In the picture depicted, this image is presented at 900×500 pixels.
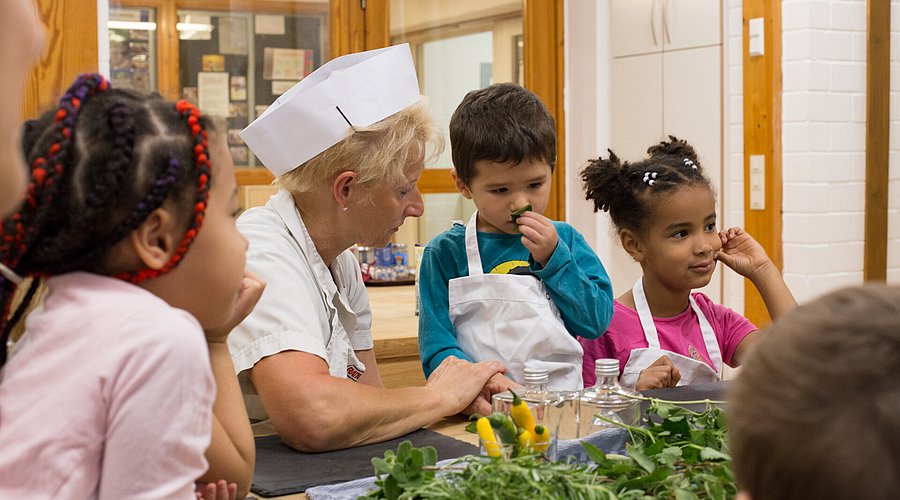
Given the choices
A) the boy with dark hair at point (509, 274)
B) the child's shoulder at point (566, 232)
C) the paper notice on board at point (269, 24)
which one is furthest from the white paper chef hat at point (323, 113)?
the paper notice on board at point (269, 24)

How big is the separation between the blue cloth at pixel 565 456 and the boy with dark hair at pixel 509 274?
55cm

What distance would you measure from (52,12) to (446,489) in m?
2.84

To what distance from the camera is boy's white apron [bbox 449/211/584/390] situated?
204 centimetres

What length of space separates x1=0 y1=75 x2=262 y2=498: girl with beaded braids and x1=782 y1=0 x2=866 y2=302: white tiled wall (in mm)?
3512

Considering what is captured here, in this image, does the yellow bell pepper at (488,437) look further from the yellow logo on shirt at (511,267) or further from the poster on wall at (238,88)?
the poster on wall at (238,88)

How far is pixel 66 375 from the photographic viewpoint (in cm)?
88

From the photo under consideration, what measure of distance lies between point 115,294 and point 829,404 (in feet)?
2.07

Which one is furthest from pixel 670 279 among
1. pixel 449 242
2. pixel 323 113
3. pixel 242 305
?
pixel 242 305

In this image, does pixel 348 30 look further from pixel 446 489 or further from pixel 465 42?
pixel 446 489

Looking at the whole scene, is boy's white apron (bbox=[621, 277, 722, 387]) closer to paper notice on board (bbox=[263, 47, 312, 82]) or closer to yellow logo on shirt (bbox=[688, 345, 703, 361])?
yellow logo on shirt (bbox=[688, 345, 703, 361])

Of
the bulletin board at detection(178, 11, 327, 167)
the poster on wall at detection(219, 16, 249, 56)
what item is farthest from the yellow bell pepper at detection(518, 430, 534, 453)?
the poster on wall at detection(219, 16, 249, 56)

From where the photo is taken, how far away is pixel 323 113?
1.89 meters

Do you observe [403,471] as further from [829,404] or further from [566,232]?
[566,232]

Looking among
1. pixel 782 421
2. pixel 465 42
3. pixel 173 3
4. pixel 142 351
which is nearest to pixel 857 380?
pixel 782 421
